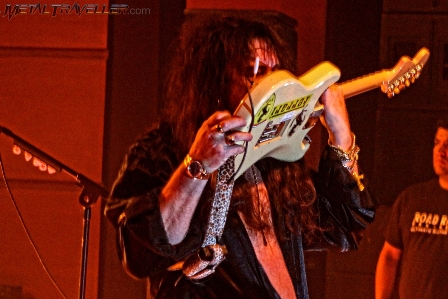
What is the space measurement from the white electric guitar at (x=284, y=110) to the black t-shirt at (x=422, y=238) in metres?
1.68

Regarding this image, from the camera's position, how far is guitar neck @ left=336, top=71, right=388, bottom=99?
1795mm

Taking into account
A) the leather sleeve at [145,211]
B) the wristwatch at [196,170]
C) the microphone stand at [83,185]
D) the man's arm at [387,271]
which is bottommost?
the man's arm at [387,271]

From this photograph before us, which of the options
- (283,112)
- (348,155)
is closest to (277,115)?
(283,112)

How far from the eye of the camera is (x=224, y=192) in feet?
5.12

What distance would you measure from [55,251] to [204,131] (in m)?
2.53

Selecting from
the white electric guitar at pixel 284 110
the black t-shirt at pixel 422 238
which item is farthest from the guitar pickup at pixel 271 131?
the black t-shirt at pixel 422 238

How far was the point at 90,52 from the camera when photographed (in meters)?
3.70

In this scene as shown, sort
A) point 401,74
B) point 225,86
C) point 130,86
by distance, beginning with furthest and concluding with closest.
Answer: point 130,86, point 401,74, point 225,86

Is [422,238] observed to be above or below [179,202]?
below

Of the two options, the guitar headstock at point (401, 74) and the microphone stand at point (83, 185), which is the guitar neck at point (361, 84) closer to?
the guitar headstock at point (401, 74)

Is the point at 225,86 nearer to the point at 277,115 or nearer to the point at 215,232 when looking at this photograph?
the point at 277,115

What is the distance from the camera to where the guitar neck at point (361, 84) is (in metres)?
1.79

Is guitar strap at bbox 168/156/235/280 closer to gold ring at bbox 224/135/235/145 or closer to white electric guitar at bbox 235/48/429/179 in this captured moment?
white electric guitar at bbox 235/48/429/179

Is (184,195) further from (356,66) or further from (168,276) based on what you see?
(356,66)
